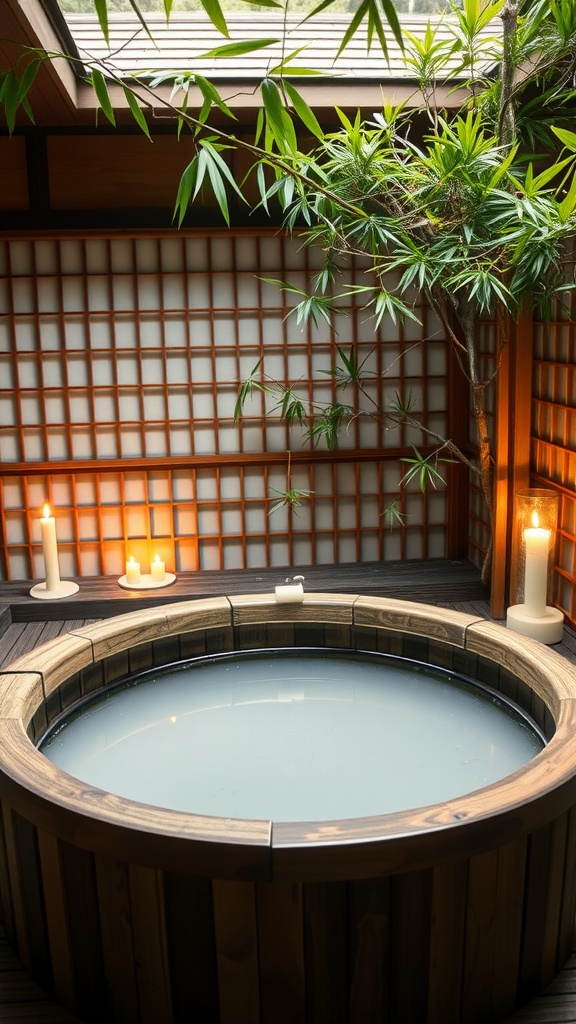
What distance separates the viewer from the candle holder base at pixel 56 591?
4.53 m

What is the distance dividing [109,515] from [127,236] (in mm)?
1521

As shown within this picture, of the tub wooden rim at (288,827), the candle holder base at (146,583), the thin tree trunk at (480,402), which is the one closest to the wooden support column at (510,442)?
the thin tree trunk at (480,402)

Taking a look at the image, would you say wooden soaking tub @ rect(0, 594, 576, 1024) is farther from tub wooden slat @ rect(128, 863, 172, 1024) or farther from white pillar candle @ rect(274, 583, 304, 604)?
white pillar candle @ rect(274, 583, 304, 604)

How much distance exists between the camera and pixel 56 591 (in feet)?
15.1

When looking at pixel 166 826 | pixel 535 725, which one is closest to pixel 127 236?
pixel 535 725

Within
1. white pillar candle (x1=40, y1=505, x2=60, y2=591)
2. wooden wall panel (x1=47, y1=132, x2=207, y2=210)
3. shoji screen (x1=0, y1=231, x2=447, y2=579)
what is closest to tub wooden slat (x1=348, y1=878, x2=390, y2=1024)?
white pillar candle (x1=40, y1=505, x2=60, y2=591)

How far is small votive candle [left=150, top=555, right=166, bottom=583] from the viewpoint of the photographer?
4.70 m

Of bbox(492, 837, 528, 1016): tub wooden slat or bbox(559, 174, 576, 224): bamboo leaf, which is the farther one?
bbox(559, 174, 576, 224): bamboo leaf

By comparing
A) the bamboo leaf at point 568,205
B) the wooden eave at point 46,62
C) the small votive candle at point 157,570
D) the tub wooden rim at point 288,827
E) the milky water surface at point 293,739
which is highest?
the wooden eave at point 46,62

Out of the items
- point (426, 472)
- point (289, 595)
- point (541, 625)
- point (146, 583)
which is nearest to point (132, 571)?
point (146, 583)

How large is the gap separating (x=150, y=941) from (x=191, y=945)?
0.30 feet

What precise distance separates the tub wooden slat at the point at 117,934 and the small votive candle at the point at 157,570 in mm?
2818

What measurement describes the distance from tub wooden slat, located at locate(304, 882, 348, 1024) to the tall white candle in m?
2.31

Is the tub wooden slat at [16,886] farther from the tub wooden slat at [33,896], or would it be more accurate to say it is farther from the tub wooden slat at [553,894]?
the tub wooden slat at [553,894]
